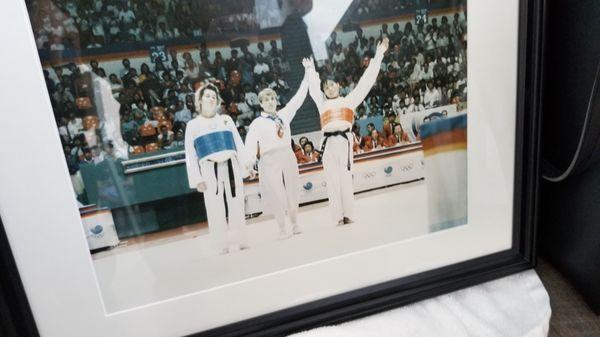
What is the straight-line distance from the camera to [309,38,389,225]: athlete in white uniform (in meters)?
0.50

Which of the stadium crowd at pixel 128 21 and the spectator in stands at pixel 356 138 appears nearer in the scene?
the stadium crowd at pixel 128 21

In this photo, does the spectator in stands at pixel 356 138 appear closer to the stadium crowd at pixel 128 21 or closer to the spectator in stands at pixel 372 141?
the spectator in stands at pixel 372 141

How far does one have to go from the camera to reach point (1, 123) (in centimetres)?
42

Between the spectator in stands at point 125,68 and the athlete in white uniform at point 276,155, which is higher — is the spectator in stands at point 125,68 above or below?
above

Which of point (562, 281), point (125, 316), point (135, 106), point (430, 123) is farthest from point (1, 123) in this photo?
point (562, 281)

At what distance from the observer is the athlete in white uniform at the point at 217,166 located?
0.47 meters

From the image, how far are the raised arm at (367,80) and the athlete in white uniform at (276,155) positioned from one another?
5cm

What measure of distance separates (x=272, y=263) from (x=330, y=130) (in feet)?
0.50

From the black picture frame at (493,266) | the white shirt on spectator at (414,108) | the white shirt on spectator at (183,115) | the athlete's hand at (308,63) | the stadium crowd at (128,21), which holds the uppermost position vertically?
the stadium crowd at (128,21)

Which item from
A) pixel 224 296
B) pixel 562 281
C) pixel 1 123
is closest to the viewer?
pixel 1 123

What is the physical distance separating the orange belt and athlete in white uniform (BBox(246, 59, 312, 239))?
1.2 inches

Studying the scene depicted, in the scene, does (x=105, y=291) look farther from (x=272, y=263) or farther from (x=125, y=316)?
(x=272, y=263)

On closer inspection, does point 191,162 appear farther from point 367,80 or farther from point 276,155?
point 367,80

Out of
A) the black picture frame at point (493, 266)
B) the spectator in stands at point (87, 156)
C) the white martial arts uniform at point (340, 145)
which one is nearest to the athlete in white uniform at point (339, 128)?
the white martial arts uniform at point (340, 145)
